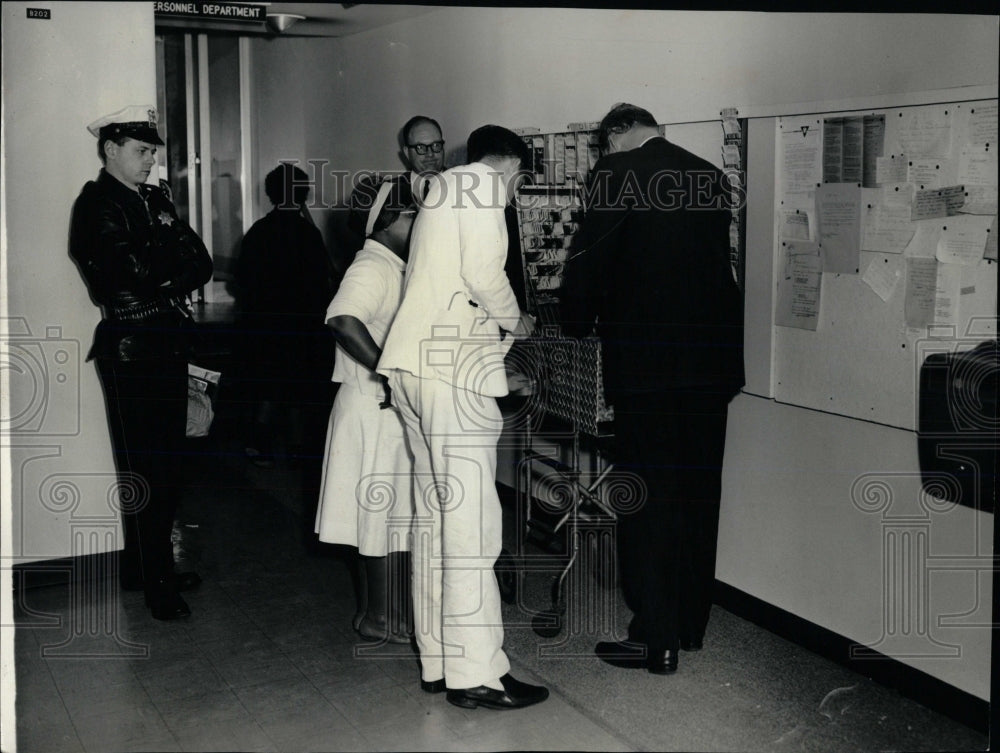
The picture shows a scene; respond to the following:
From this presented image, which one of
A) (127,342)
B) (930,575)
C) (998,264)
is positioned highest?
(998,264)

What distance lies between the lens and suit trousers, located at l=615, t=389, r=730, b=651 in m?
3.72

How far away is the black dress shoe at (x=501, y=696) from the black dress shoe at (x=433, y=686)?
106 mm

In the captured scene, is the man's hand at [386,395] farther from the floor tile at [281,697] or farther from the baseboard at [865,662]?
the baseboard at [865,662]

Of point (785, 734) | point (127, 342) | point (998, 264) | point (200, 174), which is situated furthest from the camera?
point (200, 174)

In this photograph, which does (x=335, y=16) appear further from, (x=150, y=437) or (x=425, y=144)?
(x=150, y=437)

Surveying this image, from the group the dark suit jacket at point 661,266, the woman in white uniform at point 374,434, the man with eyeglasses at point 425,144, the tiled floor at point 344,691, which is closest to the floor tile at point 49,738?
the tiled floor at point 344,691

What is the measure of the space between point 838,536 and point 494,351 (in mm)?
1437

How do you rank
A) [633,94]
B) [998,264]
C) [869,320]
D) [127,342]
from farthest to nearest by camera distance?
[633,94] → [127,342] → [869,320] → [998,264]

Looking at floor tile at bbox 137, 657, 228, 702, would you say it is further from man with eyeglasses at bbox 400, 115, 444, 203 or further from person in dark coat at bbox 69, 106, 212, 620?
man with eyeglasses at bbox 400, 115, 444, 203

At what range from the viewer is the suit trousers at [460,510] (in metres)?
3.33

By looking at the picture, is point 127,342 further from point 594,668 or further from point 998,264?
point 998,264

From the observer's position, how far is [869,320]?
3625 millimetres

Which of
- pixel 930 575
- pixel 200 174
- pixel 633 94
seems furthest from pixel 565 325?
pixel 200 174

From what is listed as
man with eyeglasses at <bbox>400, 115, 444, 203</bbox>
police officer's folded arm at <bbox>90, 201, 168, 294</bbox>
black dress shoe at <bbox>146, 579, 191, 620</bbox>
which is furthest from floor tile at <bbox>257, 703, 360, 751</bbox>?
man with eyeglasses at <bbox>400, 115, 444, 203</bbox>
